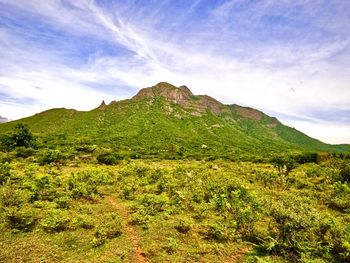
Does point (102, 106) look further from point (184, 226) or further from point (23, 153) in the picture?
point (184, 226)

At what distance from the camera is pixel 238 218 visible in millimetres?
16219

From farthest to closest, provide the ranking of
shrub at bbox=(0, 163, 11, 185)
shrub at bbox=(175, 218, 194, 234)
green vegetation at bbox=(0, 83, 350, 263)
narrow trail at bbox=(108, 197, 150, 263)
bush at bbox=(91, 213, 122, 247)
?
shrub at bbox=(0, 163, 11, 185) → shrub at bbox=(175, 218, 194, 234) → bush at bbox=(91, 213, 122, 247) → green vegetation at bbox=(0, 83, 350, 263) → narrow trail at bbox=(108, 197, 150, 263)

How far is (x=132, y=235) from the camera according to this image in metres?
15.4

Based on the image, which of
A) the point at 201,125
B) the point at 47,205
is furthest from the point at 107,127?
the point at 47,205

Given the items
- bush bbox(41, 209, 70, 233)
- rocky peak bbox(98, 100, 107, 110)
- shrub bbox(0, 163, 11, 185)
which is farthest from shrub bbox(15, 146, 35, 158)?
rocky peak bbox(98, 100, 107, 110)

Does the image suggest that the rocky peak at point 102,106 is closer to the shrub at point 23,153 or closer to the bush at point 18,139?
the bush at point 18,139

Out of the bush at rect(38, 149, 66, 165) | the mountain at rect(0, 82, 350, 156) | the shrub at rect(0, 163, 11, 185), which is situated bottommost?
the shrub at rect(0, 163, 11, 185)

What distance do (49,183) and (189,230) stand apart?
13.1 m

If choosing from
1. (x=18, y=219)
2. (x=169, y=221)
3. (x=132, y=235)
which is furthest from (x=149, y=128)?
(x=132, y=235)

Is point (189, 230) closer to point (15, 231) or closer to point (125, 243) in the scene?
point (125, 243)

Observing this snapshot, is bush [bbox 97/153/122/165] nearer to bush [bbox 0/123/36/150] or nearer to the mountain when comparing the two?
bush [bbox 0/123/36/150]

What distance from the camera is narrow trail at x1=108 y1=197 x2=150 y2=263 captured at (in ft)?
40.7

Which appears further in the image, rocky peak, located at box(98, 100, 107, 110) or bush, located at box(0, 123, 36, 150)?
rocky peak, located at box(98, 100, 107, 110)

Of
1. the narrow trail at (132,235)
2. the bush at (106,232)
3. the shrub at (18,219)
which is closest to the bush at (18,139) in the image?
the narrow trail at (132,235)
